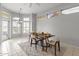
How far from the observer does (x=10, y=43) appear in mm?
2395

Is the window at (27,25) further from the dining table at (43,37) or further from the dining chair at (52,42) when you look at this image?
the dining chair at (52,42)

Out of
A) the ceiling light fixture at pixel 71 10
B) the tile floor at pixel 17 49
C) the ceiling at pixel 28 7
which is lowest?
the tile floor at pixel 17 49

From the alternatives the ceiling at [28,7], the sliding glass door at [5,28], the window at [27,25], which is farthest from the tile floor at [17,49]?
the ceiling at [28,7]

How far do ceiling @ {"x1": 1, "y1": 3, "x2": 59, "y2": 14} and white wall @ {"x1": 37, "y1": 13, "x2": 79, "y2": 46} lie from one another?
0.27m

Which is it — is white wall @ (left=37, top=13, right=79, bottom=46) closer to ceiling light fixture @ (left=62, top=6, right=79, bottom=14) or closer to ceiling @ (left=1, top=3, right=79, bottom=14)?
ceiling light fixture @ (left=62, top=6, right=79, bottom=14)

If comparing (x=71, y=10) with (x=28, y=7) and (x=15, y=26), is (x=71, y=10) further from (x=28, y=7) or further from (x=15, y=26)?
(x=15, y=26)

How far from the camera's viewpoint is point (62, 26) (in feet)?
7.99

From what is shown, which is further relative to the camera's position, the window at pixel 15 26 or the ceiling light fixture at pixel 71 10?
the window at pixel 15 26

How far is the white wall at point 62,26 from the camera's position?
7.87 ft

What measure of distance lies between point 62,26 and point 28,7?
88 cm

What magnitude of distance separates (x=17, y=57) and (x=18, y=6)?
42.0 inches

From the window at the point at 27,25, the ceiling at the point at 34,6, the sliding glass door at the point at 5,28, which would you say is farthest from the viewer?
the window at the point at 27,25

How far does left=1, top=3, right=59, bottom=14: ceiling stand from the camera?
7.29 ft

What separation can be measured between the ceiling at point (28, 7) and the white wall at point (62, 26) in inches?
10.5
